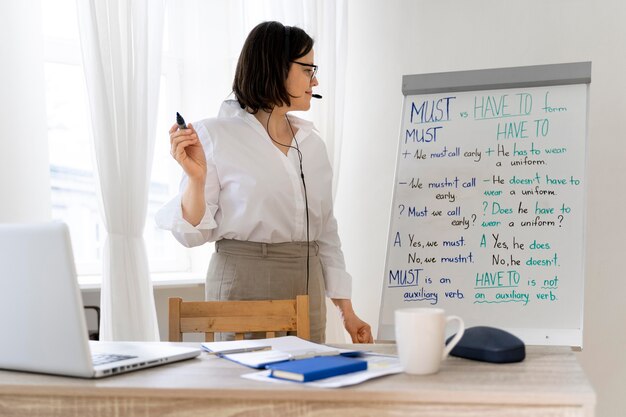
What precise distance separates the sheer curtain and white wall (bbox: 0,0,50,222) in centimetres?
64

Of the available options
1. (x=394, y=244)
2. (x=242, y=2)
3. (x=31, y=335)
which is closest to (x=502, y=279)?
(x=394, y=244)

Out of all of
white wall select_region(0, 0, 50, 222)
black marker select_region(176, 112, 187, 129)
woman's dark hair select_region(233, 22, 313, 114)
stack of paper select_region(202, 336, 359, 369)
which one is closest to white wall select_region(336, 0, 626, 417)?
woman's dark hair select_region(233, 22, 313, 114)

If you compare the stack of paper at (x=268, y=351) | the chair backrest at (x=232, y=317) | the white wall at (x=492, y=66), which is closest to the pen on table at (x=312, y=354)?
the stack of paper at (x=268, y=351)

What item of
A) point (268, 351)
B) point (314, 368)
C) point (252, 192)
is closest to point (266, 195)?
point (252, 192)

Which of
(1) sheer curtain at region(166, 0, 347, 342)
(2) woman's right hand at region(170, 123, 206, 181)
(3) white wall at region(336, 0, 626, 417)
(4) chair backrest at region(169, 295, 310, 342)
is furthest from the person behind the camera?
(1) sheer curtain at region(166, 0, 347, 342)

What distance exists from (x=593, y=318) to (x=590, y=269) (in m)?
0.19

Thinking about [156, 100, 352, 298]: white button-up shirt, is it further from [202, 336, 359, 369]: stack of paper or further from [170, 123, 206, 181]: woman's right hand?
[202, 336, 359, 369]: stack of paper

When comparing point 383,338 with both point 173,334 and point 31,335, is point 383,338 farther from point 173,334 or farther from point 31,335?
point 31,335

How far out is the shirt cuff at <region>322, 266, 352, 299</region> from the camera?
2.27 m

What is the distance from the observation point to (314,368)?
3.91 feet

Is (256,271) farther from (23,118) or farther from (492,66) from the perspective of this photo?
(492,66)

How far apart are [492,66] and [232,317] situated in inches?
64.1

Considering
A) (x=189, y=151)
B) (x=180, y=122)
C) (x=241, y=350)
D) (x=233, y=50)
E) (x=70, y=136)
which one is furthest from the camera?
(x=233, y=50)

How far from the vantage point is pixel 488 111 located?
2.26 meters
